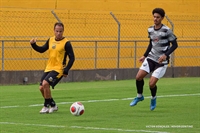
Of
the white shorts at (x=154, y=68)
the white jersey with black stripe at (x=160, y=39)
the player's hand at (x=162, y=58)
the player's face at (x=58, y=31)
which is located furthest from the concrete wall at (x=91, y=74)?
the player's hand at (x=162, y=58)

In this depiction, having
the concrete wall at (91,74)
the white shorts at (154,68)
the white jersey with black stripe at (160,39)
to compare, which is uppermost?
the white jersey with black stripe at (160,39)

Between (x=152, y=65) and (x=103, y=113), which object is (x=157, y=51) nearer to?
(x=152, y=65)

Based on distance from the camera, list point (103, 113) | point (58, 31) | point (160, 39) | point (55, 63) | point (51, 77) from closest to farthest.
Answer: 1. point (103, 113)
2. point (51, 77)
3. point (58, 31)
4. point (55, 63)
5. point (160, 39)

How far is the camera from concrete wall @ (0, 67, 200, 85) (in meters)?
23.7

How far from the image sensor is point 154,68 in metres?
14.5

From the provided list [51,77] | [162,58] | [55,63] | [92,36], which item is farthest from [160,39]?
[92,36]

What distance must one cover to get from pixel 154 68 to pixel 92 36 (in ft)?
46.3

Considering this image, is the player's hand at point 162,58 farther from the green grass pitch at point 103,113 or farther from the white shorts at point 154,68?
the green grass pitch at point 103,113

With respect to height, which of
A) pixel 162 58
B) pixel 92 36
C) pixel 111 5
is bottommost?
pixel 162 58

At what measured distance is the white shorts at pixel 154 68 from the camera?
14.2m

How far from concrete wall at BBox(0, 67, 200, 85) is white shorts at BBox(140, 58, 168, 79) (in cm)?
996

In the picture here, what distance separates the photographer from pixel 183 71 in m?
29.3

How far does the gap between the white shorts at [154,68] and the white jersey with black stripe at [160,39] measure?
0.11m

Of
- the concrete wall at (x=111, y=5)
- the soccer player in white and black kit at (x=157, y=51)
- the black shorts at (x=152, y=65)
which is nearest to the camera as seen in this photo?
the soccer player in white and black kit at (x=157, y=51)
